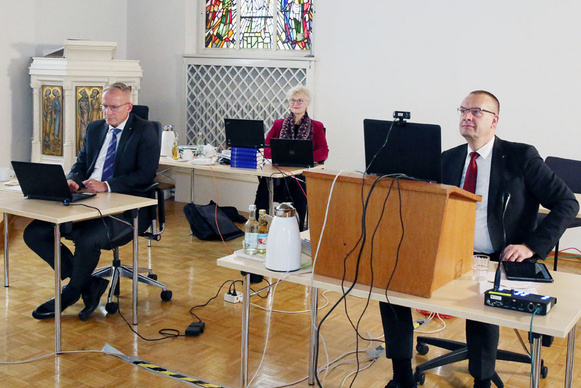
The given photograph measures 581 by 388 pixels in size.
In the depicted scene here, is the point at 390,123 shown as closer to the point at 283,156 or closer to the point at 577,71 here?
the point at 283,156

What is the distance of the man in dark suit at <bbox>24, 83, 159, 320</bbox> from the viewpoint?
3834 millimetres

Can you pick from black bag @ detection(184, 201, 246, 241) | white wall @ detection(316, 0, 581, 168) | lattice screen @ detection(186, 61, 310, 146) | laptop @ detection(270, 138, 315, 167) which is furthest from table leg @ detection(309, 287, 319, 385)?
lattice screen @ detection(186, 61, 310, 146)

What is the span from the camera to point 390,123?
242cm

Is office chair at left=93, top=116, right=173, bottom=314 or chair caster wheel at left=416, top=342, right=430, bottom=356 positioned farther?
office chair at left=93, top=116, right=173, bottom=314

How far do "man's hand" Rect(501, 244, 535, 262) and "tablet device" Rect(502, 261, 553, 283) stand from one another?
0.06 meters

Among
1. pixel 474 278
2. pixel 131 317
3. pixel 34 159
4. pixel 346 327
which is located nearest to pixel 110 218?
pixel 131 317

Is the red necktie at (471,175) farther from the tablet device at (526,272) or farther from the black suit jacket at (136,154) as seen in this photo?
the black suit jacket at (136,154)

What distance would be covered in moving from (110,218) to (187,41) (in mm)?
3967

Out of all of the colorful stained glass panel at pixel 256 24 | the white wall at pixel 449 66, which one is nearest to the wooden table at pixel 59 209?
the white wall at pixel 449 66

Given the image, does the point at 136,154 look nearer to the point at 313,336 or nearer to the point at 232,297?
the point at 232,297

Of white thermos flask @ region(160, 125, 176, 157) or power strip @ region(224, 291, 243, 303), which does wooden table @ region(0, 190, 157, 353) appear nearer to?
power strip @ region(224, 291, 243, 303)

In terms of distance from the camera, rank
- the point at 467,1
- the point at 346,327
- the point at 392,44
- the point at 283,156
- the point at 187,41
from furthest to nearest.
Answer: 1. the point at 187,41
2. the point at 392,44
3. the point at 467,1
4. the point at 283,156
5. the point at 346,327

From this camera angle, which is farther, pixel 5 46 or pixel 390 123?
pixel 5 46

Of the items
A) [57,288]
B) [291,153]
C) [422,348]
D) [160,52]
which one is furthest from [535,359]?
[160,52]
